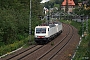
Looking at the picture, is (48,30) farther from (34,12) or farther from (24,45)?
(34,12)

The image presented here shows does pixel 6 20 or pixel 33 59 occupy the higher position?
pixel 6 20

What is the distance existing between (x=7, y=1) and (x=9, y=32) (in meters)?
11.2

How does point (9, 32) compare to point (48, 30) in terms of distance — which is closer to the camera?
point (9, 32)

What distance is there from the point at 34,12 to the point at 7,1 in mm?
15182

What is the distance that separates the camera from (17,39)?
1449 inches

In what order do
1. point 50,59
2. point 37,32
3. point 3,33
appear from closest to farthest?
point 50,59
point 3,33
point 37,32

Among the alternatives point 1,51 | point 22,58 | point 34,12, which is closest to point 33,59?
point 22,58

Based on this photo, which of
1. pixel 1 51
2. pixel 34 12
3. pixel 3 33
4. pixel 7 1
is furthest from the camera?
pixel 34 12

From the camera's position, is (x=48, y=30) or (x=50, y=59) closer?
(x=50, y=59)

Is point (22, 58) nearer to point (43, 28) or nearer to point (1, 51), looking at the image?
point (1, 51)

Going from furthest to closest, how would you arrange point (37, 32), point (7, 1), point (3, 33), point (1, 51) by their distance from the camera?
point (7, 1) → point (37, 32) → point (3, 33) → point (1, 51)

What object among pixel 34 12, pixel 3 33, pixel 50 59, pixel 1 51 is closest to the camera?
pixel 50 59

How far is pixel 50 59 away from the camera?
2353cm

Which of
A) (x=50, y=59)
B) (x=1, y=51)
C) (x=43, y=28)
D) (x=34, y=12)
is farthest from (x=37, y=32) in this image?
(x=34, y=12)
